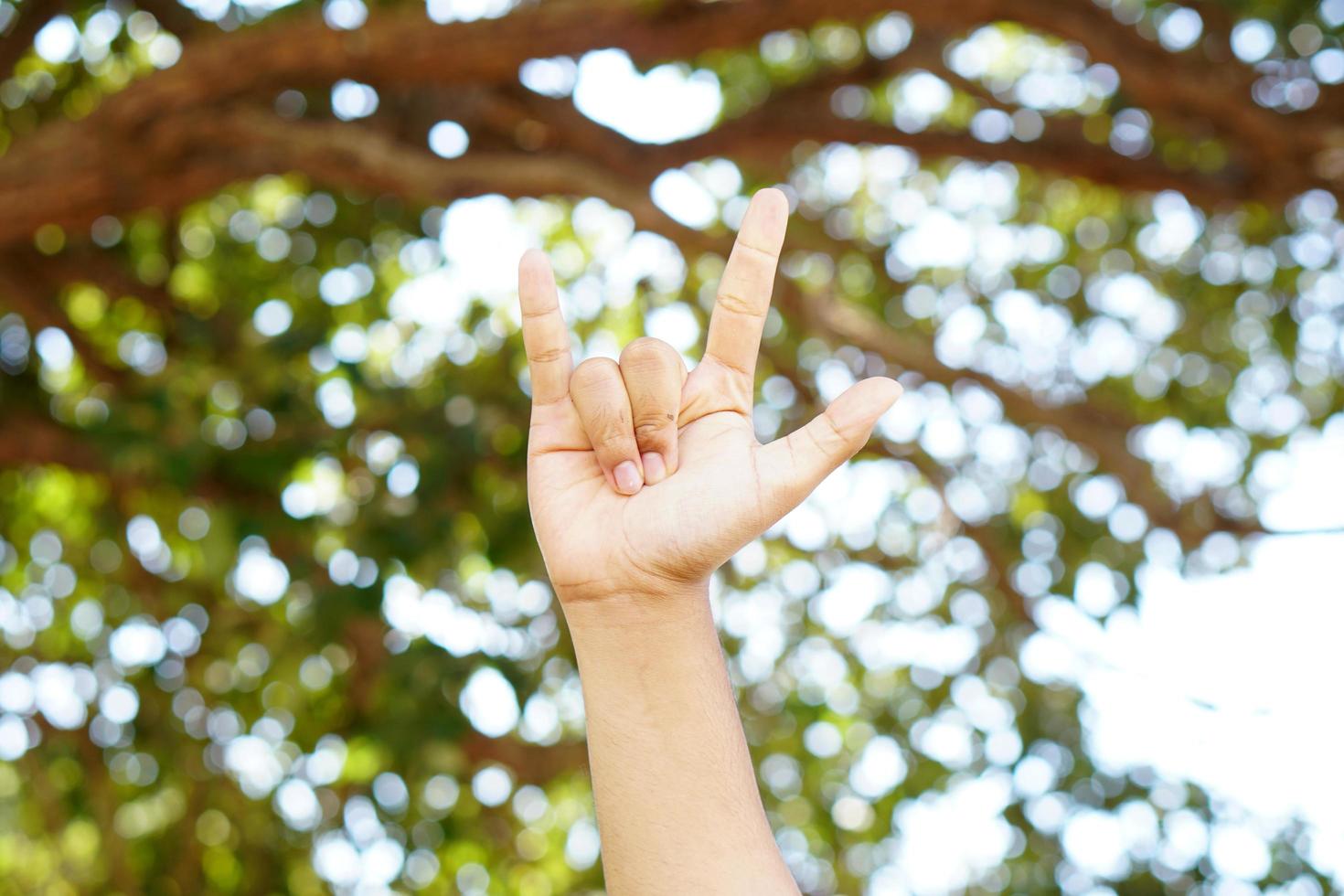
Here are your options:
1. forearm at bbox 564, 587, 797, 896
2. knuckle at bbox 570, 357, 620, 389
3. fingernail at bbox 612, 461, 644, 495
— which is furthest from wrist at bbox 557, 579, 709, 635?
knuckle at bbox 570, 357, 620, 389

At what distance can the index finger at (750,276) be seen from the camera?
1597 millimetres

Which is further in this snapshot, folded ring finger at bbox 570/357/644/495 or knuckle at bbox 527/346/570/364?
knuckle at bbox 527/346/570/364

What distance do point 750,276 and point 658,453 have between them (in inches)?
10.7

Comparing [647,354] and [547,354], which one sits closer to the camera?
[647,354]

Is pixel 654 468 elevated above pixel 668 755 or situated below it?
above

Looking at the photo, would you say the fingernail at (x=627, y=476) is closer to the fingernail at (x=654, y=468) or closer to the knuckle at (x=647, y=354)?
the fingernail at (x=654, y=468)

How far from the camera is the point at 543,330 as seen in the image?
158cm

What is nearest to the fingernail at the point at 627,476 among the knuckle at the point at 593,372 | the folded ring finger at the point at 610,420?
the folded ring finger at the point at 610,420

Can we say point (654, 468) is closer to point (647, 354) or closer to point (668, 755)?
point (647, 354)

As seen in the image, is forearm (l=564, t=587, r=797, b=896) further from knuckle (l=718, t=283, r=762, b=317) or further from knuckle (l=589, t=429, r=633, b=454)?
knuckle (l=718, t=283, r=762, b=317)

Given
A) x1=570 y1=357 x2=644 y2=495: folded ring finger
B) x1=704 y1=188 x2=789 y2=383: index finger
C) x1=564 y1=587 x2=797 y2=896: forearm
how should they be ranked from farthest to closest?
x1=704 y1=188 x2=789 y2=383: index finger < x1=570 y1=357 x2=644 y2=495: folded ring finger < x1=564 y1=587 x2=797 y2=896: forearm

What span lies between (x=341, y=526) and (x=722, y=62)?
2762mm

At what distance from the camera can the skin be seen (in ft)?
4.58

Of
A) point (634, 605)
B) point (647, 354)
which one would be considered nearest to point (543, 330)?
point (647, 354)
